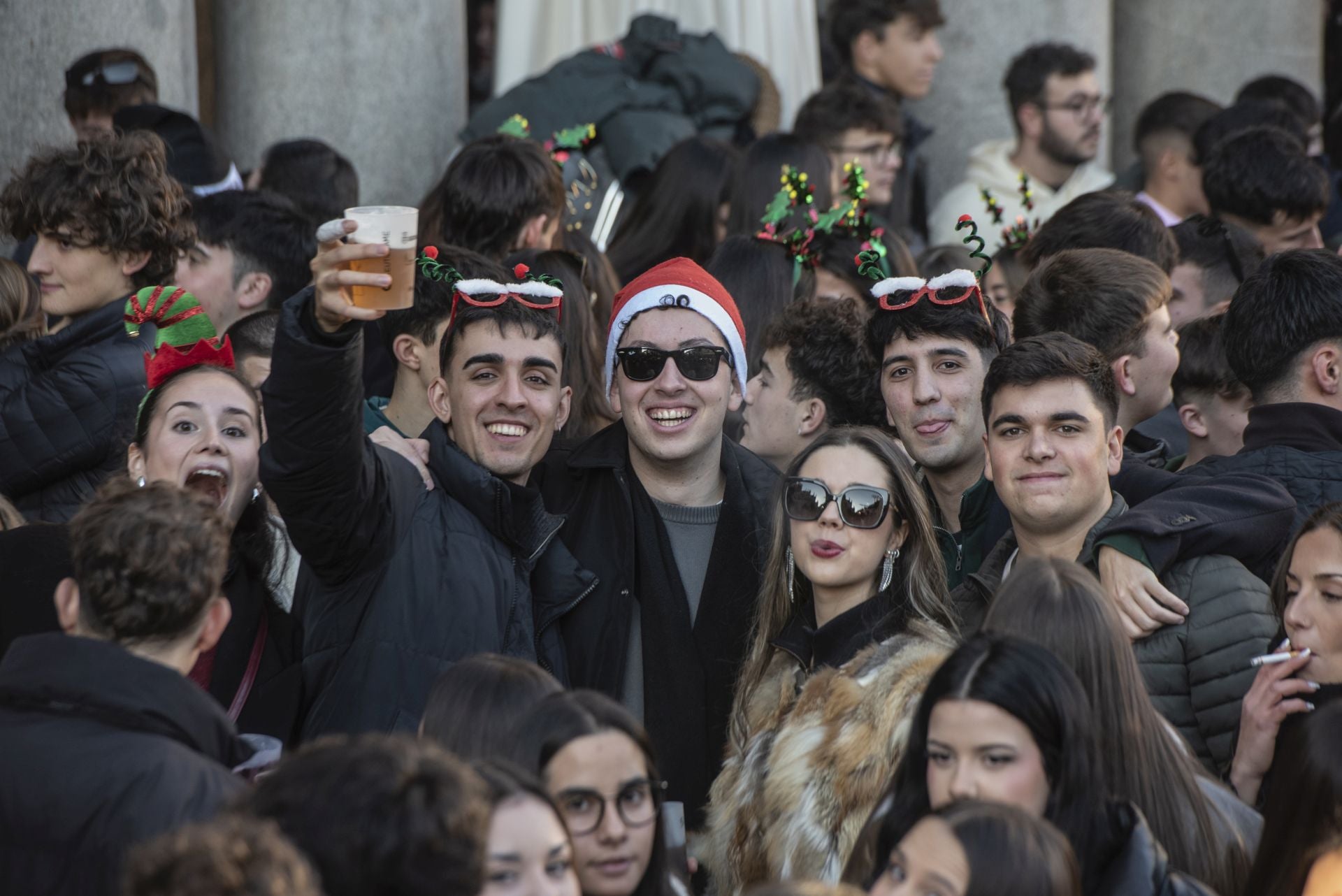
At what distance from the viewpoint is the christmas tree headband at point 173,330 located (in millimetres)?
4980

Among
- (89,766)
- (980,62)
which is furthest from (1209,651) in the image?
(980,62)

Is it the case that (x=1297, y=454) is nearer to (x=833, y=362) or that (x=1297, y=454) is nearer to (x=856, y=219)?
(x=833, y=362)

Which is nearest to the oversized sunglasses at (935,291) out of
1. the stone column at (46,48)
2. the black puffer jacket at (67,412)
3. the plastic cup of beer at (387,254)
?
the plastic cup of beer at (387,254)

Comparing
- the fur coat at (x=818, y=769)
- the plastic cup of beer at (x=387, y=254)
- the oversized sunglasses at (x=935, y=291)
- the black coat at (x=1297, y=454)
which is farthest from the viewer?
the oversized sunglasses at (x=935, y=291)

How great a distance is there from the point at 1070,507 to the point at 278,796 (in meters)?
2.59

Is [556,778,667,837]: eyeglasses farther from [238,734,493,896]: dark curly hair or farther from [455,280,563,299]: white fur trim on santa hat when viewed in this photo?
[455,280,563,299]: white fur trim on santa hat

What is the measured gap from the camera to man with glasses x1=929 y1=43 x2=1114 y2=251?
9062 millimetres

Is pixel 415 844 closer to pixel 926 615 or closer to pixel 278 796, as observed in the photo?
pixel 278 796

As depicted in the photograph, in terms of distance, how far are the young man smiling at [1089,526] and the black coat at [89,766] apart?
2.05 meters

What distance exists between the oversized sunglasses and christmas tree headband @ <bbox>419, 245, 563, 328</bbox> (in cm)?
102

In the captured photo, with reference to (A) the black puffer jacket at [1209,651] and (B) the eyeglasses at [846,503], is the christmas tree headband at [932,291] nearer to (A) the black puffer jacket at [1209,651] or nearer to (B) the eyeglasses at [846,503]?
(B) the eyeglasses at [846,503]

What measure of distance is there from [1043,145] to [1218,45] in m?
2.77

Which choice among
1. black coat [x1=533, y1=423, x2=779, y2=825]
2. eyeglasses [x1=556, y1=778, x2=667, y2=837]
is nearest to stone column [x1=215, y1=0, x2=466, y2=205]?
black coat [x1=533, y1=423, x2=779, y2=825]

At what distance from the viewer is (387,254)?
3.88 meters
